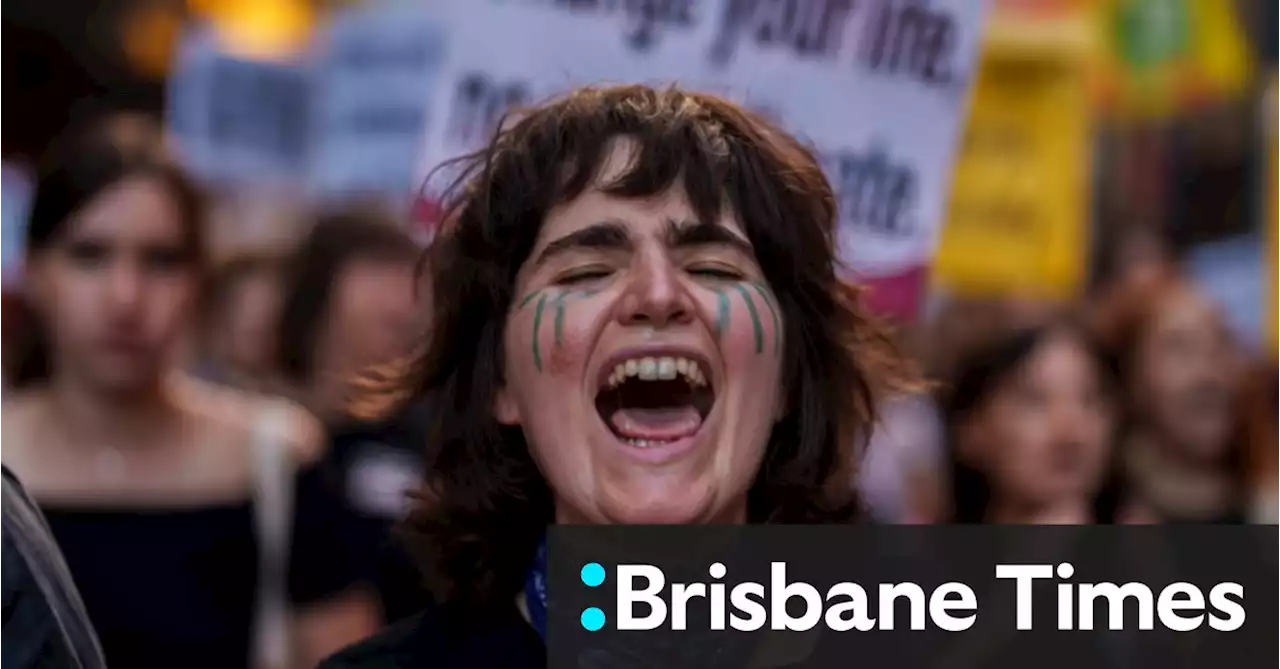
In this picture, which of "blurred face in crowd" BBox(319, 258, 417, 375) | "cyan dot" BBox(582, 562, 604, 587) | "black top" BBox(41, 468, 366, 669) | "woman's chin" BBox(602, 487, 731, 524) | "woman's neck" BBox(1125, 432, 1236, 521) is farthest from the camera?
"woman's neck" BBox(1125, 432, 1236, 521)

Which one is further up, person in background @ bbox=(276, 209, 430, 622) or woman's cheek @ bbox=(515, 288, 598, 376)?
woman's cheek @ bbox=(515, 288, 598, 376)

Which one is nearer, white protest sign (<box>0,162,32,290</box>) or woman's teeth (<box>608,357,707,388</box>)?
woman's teeth (<box>608,357,707,388</box>)

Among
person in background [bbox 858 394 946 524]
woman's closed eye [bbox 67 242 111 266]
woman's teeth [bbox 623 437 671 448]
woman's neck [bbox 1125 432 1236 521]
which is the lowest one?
person in background [bbox 858 394 946 524]

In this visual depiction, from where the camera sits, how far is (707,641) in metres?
1.93

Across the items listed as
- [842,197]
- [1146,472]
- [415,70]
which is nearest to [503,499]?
[842,197]

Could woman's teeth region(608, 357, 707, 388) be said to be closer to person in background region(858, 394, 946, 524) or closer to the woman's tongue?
the woman's tongue

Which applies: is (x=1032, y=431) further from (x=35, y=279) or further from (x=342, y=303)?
(x=35, y=279)

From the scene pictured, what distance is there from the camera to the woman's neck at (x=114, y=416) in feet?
12.0

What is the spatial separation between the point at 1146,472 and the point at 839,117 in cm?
133

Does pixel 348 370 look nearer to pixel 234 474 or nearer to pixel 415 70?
pixel 234 474

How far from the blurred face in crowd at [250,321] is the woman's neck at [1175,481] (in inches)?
85.6

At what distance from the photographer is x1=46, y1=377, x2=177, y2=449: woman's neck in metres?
3.64

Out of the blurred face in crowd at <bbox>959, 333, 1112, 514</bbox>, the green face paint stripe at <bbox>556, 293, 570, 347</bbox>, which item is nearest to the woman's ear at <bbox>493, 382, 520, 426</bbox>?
the green face paint stripe at <bbox>556, 293, 570, 347</bbox>

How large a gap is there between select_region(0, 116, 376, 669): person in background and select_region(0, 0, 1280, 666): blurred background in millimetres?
81
